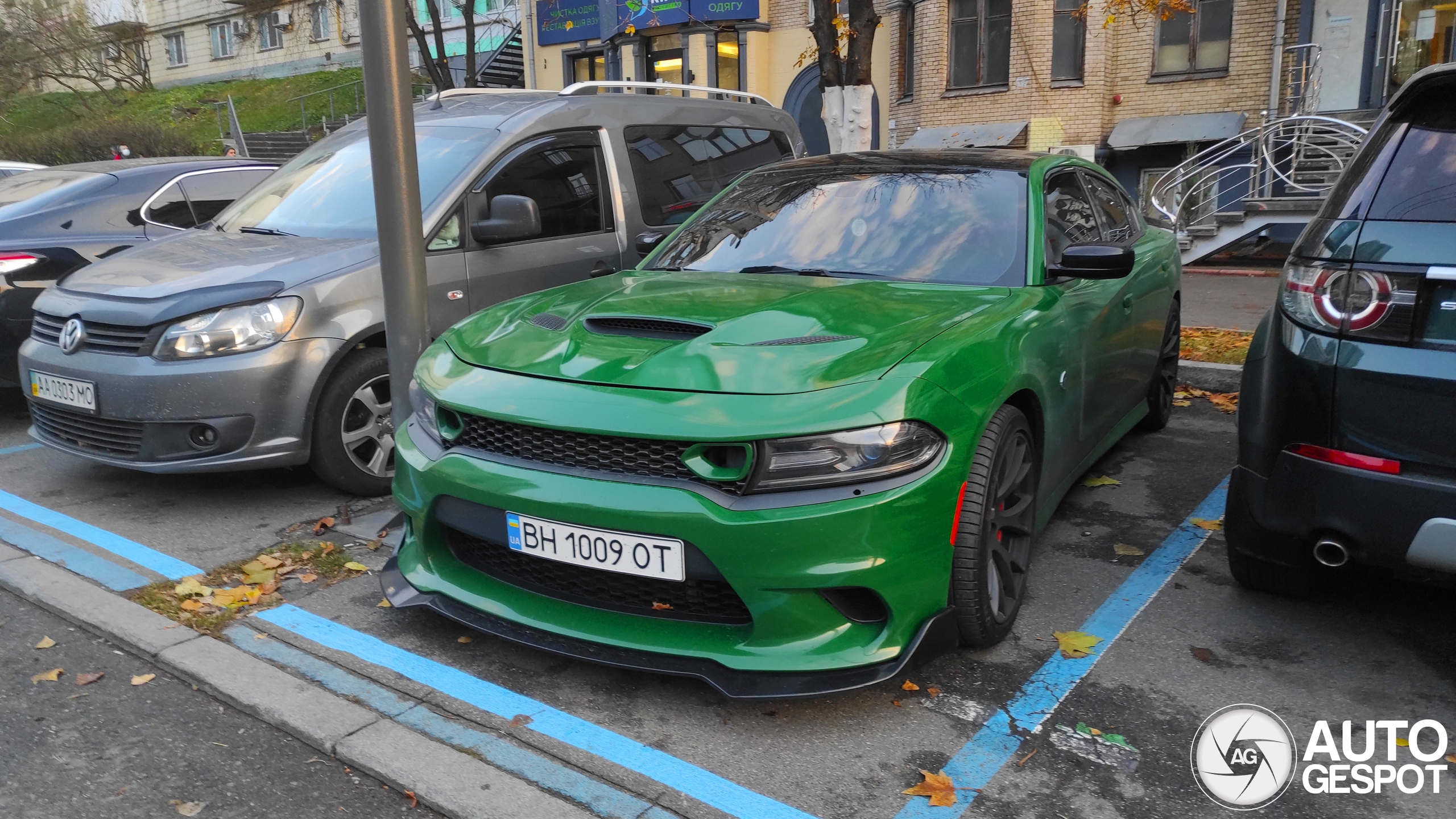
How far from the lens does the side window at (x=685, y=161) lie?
20.1 feet

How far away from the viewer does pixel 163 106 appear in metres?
38.5

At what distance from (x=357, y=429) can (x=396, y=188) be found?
1.28 meters

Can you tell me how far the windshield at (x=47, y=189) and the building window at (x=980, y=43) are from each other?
15.9 m

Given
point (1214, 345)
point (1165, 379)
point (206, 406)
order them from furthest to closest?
point (1214, 345)
point (1165, 379)
point (206, 406)

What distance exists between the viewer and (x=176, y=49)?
46625 mm

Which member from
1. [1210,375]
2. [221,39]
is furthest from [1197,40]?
[221,39]

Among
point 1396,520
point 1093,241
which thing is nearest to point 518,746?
point 1396,520

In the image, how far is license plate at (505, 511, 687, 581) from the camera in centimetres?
280

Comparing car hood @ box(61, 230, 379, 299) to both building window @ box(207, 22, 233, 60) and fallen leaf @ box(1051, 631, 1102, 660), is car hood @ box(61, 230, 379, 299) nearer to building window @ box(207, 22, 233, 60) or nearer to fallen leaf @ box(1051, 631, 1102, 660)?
fallen leaf @ box(1051, 631, 1102, 660)

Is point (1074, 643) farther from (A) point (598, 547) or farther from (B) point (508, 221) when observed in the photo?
(B) point (508, 221)

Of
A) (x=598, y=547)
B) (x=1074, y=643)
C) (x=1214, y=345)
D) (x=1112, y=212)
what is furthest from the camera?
(x=1214, y=345)

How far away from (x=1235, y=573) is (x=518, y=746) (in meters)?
2.45


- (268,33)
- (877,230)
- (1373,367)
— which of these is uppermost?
(268,33)

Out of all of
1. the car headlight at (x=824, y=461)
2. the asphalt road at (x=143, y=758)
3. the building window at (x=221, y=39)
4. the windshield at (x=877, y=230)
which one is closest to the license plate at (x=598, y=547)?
the car headlight at (x=824, y=461)
